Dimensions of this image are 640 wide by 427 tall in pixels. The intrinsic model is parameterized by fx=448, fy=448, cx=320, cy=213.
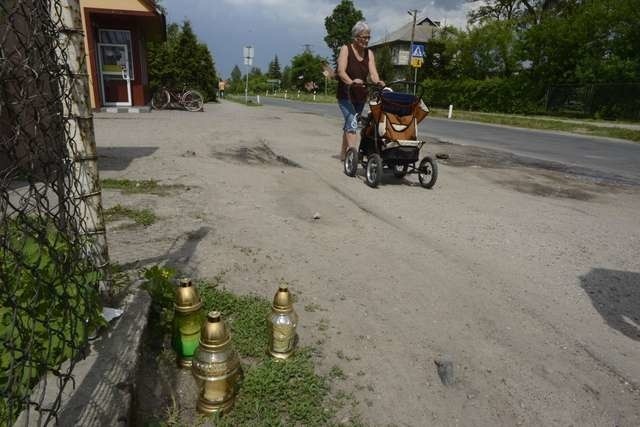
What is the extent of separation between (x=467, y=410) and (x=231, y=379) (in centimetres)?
112

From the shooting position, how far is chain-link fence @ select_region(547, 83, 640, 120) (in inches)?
985

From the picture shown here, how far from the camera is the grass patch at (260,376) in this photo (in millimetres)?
2002

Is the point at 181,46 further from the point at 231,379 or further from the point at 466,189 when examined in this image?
the point at 231,379

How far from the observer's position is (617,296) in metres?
3.28

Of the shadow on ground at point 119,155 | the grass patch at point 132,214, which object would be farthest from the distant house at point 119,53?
the grass patch at point 132,214

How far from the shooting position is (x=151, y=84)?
862 inches

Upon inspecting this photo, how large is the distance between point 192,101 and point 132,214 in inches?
656

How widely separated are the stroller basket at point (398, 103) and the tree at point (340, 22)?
253 ft

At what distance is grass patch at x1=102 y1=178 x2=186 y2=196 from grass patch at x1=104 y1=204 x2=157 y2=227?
0.72 meters

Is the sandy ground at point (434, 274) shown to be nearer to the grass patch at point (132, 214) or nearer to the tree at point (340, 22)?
the grass patch at point (132, 214)

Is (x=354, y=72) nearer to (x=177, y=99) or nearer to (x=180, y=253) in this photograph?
A: (x=180, y=253)

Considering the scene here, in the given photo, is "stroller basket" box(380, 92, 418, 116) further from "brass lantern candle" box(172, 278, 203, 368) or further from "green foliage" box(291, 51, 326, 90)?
"green foliage" box(291, 51, 326, 90)

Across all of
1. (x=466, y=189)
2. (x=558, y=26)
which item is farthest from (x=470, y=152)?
(x=558, y=26)

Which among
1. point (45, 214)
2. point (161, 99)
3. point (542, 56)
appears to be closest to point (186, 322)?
point (45, 214)
